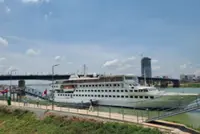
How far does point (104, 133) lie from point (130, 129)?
2253mm

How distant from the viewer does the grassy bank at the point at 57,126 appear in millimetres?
18495

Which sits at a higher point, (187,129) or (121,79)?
(121,79)

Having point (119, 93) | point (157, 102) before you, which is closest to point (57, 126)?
point (157, 102)

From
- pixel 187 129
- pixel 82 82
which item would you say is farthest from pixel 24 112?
pixel 82 82

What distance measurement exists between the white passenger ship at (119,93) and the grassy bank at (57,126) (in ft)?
59.8

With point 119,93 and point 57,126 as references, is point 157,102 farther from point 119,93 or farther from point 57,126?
point 57,126

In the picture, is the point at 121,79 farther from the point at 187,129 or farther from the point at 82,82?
the point at 187,129

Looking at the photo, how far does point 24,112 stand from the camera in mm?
32375

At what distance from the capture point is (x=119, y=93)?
5122cm

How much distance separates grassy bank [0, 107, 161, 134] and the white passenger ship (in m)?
18.2

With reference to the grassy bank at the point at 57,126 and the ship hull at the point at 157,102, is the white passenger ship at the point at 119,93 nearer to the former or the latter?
the ship hull at the point at 157,102

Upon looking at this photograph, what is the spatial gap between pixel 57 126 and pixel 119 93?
2898 cm

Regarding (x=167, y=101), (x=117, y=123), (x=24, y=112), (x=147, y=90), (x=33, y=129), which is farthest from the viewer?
(x=147, y=90)

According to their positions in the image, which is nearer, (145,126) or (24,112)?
(145,126)
